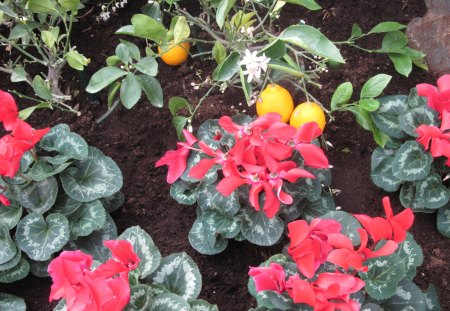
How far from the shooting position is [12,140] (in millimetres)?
1506

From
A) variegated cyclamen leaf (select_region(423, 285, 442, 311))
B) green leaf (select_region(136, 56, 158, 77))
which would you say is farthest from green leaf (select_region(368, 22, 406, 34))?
variegated cyclamen leaf (select_region(423, 285, 442, 311))

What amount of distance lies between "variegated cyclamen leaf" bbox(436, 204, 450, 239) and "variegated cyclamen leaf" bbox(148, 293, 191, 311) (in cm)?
81

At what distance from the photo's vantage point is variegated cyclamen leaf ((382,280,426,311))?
1421 mm

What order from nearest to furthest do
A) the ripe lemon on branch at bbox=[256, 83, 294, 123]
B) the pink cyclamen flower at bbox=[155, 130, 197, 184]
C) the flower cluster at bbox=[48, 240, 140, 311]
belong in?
the flower cluster at bbox=[48, 240, 140, 311], the pink cyclamen flower at bbox=[155, 130, 197, 184], the ripe lemon on branch at bbox=[256, 83, 294, 123]

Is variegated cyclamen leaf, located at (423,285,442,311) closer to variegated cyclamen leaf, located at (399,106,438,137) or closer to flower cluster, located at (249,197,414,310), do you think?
flower cluster, located at (249,197,414,310)

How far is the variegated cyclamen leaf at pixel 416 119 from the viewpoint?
1757mm

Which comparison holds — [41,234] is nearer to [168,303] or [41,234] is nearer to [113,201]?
[113,201]

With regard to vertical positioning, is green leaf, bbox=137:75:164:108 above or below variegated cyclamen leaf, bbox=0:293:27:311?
above

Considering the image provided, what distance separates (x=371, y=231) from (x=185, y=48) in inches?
40.4

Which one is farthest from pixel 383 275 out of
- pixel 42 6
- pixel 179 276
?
pixel 42 6

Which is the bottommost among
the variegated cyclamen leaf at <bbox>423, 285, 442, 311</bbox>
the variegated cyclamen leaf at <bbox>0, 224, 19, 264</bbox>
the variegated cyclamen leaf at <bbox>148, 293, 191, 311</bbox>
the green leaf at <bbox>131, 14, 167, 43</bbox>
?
the variegated cyclamen leaf at <bbox>0, 224, 19, 264</bbox>

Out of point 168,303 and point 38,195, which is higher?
point 168,303

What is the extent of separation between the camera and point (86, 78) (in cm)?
212

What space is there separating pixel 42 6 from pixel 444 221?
124cm
